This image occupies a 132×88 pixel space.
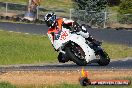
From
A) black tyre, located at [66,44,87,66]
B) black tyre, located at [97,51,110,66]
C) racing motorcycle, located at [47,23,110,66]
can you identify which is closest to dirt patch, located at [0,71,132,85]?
black tyre, located at [66,44,87,66]

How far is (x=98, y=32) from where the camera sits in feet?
129

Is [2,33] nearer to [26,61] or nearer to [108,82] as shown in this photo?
[26,61]

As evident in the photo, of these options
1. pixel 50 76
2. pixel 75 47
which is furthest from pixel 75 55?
pixel 50 76

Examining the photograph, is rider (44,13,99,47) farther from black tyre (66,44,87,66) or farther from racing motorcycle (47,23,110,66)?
black tyre (66,44,87,66)

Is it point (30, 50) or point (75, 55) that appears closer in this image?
point (75, 55)

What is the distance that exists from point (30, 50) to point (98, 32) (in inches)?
417

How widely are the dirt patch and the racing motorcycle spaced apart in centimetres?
215

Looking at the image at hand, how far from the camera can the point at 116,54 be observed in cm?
2978

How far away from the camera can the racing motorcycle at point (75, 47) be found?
824 inches

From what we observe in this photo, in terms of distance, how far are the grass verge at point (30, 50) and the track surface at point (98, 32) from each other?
2350 mm

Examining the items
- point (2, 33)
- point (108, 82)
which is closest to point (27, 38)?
point (2, 33)

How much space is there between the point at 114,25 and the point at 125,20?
102 centimetres

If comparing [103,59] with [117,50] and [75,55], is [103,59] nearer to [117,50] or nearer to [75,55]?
[75,55]

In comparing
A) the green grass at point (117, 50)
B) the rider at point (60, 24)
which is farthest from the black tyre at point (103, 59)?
the green grass at point (117, 50)
